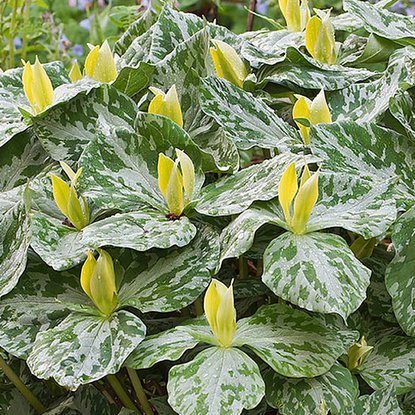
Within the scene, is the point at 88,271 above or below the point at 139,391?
above

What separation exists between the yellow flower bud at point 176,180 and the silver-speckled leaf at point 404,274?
0.17 metres

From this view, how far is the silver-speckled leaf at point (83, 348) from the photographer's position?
20.1 inches

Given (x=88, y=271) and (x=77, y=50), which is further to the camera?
(x=77, y=50)

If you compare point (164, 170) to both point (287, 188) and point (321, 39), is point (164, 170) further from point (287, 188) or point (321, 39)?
point (321, 39)

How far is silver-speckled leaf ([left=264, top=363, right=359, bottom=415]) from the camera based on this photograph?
539 mm

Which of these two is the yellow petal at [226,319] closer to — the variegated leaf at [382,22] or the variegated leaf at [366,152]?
the variegated leaf at [366,152]

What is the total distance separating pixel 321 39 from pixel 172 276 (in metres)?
0.30

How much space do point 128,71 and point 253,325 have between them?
274 millimetres

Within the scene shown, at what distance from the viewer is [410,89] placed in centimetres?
70

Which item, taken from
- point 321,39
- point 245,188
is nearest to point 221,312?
point 245,188

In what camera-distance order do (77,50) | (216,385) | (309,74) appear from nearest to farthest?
(216,385), (309,74), (77,50)

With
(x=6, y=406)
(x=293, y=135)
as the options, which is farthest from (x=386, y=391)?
(x=6, y=406)

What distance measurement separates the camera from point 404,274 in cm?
57

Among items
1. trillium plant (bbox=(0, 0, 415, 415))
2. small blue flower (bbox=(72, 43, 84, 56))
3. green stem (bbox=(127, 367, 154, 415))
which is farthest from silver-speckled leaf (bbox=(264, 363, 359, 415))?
small blue flower (bbox=(72, 43, 84, 56))
